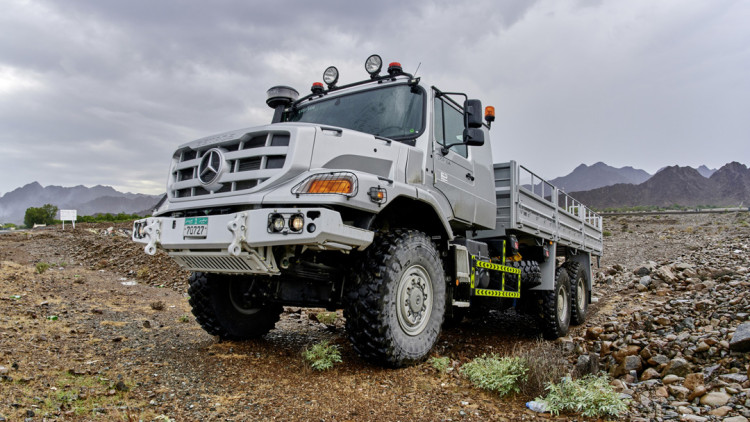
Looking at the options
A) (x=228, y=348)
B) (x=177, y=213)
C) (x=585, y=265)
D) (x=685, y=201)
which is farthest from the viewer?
(x=685, y=201)

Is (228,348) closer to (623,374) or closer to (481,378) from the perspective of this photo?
(481,378)

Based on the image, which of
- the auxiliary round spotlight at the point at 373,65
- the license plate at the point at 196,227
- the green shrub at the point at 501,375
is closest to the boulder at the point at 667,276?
the green shrub at the point at 501,375

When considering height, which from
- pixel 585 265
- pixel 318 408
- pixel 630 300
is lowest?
pixel 318 408

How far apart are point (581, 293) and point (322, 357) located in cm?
598

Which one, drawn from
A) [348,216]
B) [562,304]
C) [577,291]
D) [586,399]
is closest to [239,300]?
[348,216]

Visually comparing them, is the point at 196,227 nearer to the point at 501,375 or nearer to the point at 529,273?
the point at 501,375

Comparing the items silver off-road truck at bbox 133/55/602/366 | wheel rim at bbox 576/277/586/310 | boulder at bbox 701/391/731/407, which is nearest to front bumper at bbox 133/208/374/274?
silver off-road truck at bbox 133/55/602/366

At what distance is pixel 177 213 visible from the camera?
456 centimetres

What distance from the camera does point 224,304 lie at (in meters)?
5.24

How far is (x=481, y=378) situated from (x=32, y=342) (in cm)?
426

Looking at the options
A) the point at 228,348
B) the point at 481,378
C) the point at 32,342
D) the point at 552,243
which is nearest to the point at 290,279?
the point at 228,348

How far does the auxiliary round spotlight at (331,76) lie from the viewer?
586cm

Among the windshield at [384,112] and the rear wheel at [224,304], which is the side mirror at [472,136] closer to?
the windshield at [384,112]

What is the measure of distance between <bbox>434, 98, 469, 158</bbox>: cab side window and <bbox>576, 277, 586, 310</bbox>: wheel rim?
398cm
